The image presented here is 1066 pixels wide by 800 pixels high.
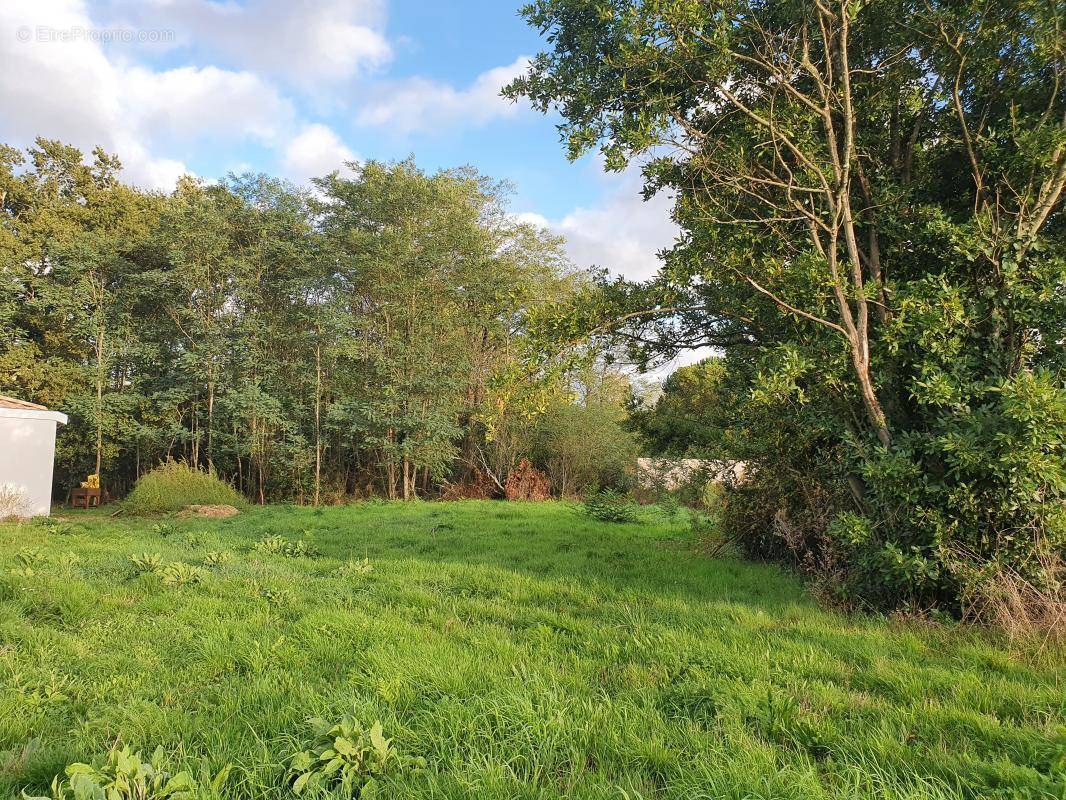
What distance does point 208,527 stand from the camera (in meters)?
11.7

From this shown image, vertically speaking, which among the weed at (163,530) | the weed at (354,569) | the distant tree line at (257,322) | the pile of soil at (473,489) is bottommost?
the weed at (354,569)

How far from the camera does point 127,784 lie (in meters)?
2.06

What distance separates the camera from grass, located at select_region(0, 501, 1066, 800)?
241 centimetres

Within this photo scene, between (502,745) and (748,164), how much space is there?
561 cm

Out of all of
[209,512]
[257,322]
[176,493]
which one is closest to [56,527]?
[209,512]

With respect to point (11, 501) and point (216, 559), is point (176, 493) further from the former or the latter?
point (216, 559)

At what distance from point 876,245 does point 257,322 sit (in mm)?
18261

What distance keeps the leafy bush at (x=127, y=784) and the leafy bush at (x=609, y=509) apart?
10.9m

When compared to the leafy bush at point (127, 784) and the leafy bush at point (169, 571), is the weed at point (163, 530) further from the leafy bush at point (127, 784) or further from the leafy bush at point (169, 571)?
the leafy bush at point (127, 784)

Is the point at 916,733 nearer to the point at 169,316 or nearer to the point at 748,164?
the point at 748,164

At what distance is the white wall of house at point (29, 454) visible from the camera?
13.6m

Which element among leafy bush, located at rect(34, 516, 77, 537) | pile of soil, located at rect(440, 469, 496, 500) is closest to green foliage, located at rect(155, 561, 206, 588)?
leafy bush, located at rect(34, 516, 77, 537)

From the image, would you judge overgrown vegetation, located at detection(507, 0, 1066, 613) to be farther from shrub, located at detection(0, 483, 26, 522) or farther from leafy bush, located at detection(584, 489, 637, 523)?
shrub, located at detection(0, 483, 26, 522)

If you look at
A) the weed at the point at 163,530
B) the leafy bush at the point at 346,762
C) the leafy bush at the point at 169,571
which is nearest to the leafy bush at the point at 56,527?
the weed at the point at 163,530
